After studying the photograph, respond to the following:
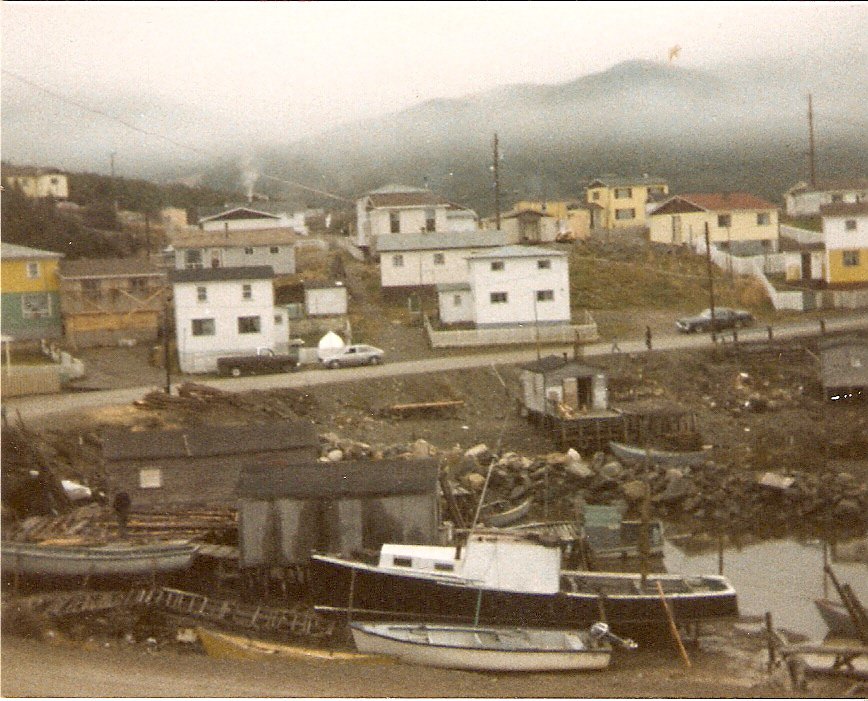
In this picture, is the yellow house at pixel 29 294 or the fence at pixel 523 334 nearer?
the yellow house at pixel 29 294

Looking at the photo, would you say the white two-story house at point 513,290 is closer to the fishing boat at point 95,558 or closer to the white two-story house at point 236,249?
the white two-story house at point 236,249

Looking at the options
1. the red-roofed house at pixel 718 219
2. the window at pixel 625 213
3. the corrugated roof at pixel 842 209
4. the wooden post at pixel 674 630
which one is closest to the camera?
the wooden post at pixel 674 630

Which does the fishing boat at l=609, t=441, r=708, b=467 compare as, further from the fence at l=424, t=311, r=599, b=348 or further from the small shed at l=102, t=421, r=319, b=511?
the small shed at l=102, t=421, r=319, b=511

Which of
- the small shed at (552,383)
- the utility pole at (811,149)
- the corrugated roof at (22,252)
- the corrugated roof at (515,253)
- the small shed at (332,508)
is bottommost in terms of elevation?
the small shed at (332,508)

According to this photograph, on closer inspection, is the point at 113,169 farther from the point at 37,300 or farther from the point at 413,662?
the point at 413,662

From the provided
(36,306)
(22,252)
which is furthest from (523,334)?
(22,252)

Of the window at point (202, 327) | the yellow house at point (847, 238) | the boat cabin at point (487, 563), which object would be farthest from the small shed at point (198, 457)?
the yellow house at point (847, 238)

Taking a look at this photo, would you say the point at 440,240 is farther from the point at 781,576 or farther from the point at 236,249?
the point at 781,576
